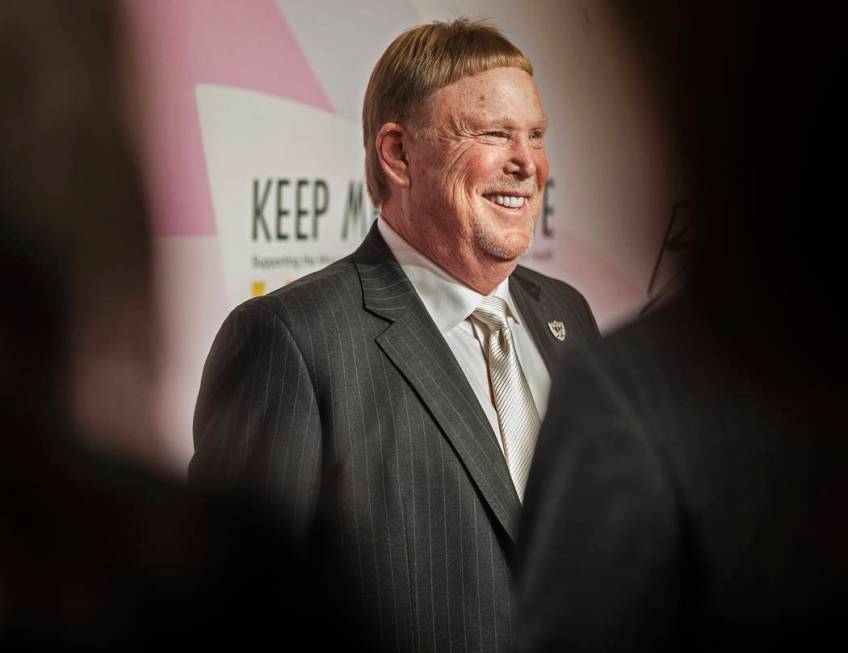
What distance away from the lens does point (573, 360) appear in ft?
1.66

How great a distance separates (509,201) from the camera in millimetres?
1338

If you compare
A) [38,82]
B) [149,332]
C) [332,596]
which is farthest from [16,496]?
[332,596]

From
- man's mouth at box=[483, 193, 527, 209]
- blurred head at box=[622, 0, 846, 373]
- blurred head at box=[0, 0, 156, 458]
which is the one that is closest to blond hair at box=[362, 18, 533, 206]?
man's mouth at box=[483, 193, 527, 209]

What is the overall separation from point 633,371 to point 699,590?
3.9 inches

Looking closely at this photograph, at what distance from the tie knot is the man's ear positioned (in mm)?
169

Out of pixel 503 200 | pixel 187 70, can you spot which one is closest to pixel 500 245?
pixel 503 200

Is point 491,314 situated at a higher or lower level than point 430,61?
lower

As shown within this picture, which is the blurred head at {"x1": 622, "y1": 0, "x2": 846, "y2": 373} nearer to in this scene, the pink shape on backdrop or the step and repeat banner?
the step and repeat banner

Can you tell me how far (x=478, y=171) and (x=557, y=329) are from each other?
245mm

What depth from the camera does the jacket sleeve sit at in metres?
1.20

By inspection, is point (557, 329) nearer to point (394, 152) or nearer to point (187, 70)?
point (394, 152)

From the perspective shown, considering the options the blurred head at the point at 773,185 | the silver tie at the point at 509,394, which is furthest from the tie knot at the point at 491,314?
the blurred head at the point at 773,185

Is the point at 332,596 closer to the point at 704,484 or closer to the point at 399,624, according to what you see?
the point at 399,624

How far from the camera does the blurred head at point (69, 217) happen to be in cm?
83
